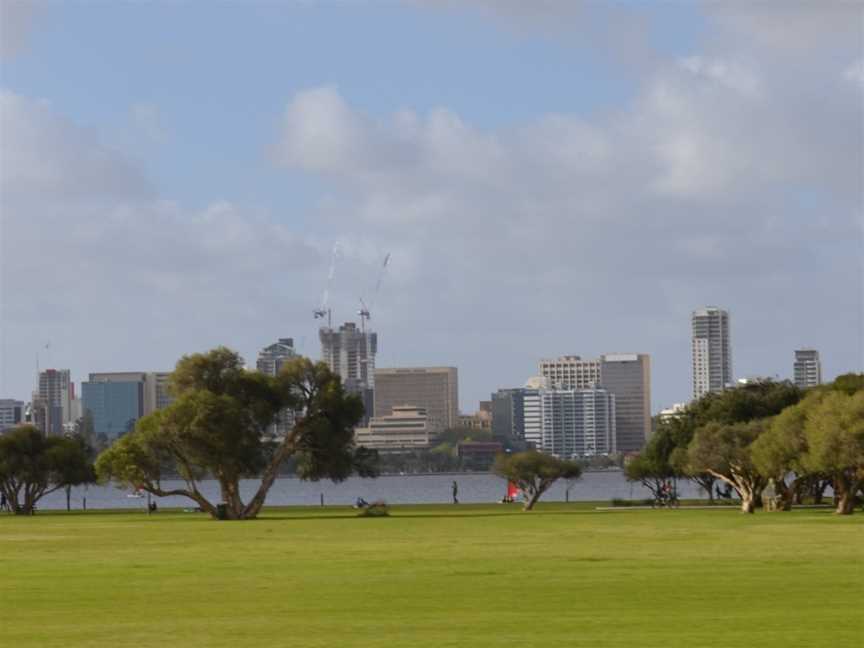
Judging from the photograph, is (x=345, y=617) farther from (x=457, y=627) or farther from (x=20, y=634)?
(x=20, y=634)

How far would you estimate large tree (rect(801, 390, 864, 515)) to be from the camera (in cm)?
7269

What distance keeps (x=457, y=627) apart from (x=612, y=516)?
53.7m

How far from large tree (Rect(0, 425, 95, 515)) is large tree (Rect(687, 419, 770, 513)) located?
137 ft

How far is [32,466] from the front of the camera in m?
107

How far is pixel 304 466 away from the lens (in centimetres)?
8925

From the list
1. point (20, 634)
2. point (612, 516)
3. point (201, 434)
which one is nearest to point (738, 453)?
point (612, 516)

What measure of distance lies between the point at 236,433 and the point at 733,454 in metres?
24.8

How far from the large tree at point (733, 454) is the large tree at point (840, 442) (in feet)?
21.7

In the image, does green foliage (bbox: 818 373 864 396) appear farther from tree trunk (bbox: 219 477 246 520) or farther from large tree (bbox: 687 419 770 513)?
tree trunk (bbox: 219 477 246 520)

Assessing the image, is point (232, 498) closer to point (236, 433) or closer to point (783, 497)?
point (236, 433)

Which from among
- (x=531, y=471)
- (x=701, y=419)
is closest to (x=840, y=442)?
(x=531, y=471)

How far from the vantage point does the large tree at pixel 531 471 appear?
9562 centimetres

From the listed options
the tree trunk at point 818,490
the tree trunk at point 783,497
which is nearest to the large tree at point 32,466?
the tree trunk at point 783,497

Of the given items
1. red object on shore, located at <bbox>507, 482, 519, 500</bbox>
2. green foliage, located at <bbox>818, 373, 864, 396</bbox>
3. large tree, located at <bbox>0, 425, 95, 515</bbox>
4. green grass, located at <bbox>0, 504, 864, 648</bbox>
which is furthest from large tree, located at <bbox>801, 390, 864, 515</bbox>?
large tree, located at <bbox>0, 425, 95, 515</bbox>
